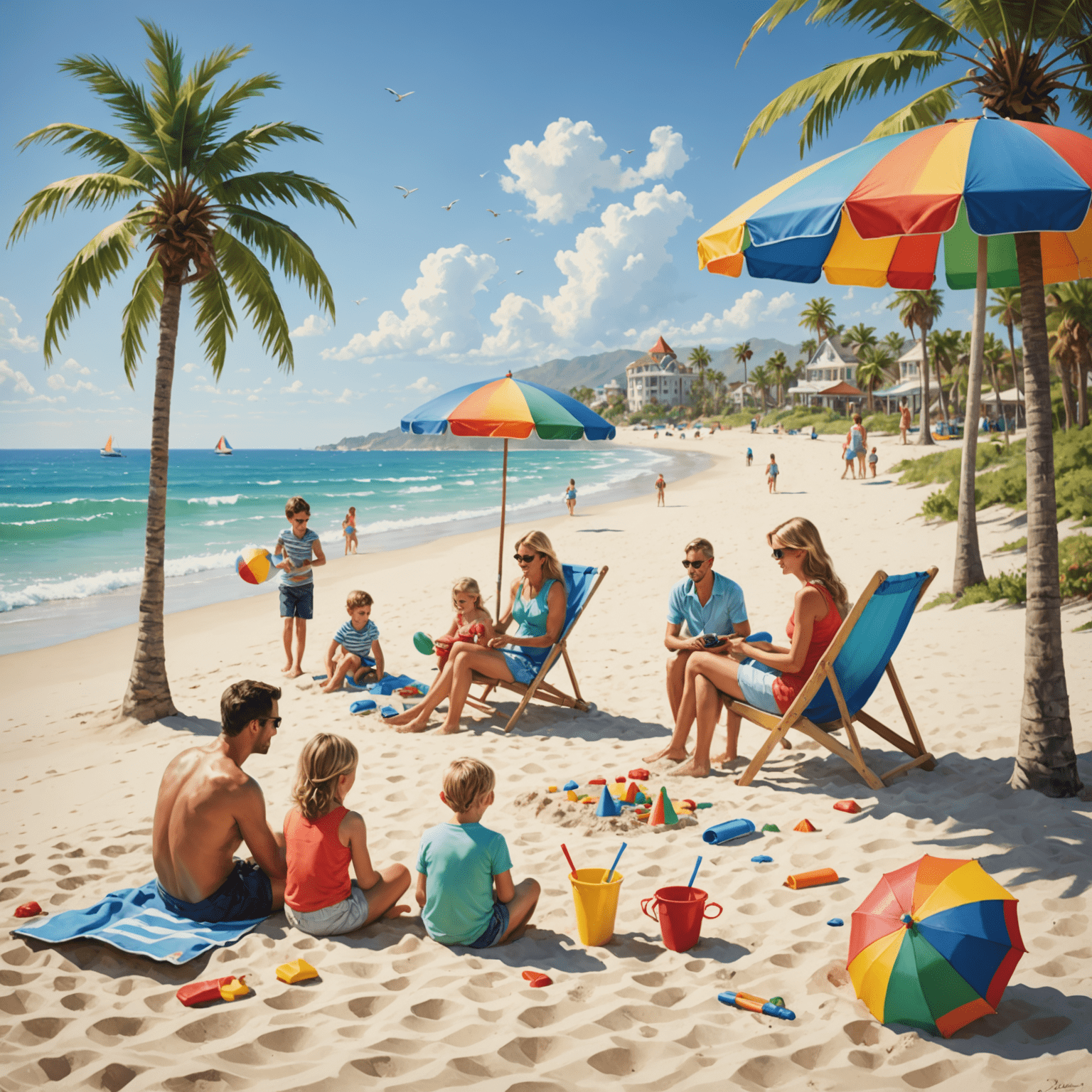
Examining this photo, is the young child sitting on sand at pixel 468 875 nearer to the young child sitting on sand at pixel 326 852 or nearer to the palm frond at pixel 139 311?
the young child sitting on sand at pixel 326 852

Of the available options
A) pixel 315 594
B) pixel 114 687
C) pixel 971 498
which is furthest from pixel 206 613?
pixel 971 498

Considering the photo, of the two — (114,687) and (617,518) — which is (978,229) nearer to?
(114,687)

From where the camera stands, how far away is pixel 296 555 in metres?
7.79

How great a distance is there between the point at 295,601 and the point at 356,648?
106cm

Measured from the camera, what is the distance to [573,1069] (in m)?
2.41

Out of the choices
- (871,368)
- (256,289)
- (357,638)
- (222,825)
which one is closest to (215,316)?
(256,289)

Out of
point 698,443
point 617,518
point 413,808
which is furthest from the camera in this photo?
point 698,443

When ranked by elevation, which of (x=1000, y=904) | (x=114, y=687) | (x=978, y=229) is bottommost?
(x=114, y=687)

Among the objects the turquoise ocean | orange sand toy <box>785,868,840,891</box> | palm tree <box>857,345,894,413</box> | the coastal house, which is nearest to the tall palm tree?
orange sand toy <box>785,868,840,891</box>

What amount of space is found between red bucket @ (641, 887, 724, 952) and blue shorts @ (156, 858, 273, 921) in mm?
1580

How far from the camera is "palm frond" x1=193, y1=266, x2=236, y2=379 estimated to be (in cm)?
890

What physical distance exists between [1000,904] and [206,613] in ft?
41.4

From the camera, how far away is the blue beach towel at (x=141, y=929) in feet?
9.81

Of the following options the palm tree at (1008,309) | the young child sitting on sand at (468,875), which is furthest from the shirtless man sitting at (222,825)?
the palm tree at (1008,309)
